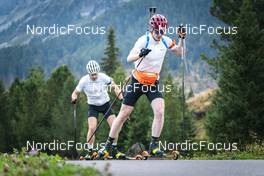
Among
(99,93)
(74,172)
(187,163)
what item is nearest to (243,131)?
(99,93)

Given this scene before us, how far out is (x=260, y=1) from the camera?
121 ft

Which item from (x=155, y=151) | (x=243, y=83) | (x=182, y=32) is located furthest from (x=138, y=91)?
(x=243, y=83)

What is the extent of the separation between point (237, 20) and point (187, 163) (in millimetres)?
24672

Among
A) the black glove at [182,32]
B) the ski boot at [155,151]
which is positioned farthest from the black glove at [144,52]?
the ski boot at [155,151]

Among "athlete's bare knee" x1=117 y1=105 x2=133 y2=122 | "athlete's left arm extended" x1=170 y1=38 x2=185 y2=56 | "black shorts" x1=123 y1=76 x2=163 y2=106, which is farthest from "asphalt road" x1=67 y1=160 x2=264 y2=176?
"athlete's left arm extended" x1=170 y1=38 x2=185 y2=56

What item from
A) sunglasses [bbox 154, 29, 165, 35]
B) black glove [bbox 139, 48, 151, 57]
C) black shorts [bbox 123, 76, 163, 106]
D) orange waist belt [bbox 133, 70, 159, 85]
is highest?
sunglasses [bbox 154, 29, 165, 35]

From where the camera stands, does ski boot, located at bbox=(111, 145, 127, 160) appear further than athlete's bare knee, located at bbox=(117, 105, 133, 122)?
Yes

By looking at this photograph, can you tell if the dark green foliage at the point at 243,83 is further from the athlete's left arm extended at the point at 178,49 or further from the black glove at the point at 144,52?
the black glove at the point at 144,52

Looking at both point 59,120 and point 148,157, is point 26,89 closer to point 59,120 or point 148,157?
point 59,120

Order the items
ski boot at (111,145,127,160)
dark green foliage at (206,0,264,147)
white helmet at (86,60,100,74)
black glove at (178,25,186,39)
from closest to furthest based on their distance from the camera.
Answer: ski boot at (111,145,127,160) < black glove at (178,25,186,39) < white helmet at (86,60,100,74) < dark green foliage at (206,0,264,147)

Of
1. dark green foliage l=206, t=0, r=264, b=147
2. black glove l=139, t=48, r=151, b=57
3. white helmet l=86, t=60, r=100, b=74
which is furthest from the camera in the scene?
dark green foliage l=206, t=0, r=264, b=147

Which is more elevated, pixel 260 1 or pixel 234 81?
pixel 260 1

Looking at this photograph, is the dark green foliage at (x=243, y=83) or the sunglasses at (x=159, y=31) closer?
the sunglasses at (x=159, y=31)

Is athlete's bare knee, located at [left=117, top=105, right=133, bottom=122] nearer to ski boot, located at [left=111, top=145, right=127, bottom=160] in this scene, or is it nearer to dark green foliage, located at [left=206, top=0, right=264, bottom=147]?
ski boot, located at [left=111, top=145, right=127, bottom=160]
